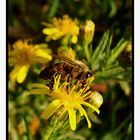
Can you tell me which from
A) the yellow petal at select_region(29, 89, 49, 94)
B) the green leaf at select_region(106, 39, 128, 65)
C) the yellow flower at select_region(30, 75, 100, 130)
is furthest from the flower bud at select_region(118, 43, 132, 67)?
the yellow petal at select_region(29, 89, 49, 94)

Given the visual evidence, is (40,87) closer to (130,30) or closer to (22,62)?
(22,62)

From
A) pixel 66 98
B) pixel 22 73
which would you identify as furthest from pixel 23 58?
pixel 66 98

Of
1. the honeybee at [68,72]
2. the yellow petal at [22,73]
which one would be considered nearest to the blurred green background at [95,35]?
the yellow petal at [22,73]

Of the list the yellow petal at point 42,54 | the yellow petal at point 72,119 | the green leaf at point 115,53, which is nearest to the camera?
the yellow petal at point 72,119

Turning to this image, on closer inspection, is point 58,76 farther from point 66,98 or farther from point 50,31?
point 50,31

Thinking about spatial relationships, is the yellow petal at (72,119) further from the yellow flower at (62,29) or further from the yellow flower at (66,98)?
the yellow flower at (62,29)

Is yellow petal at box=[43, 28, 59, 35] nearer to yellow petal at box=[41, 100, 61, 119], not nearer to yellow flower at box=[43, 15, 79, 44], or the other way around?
yellow flower at box=[43, 15, 79, 44]

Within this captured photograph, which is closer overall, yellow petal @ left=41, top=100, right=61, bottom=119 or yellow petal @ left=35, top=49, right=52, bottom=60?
yellow petal @ left=41, top=100, right=61, bottom=119

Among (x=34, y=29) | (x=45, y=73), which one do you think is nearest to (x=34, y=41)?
(x=34, y=29)
